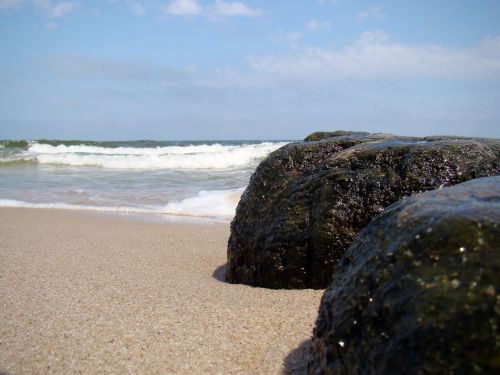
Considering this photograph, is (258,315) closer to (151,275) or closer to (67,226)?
(151,275)

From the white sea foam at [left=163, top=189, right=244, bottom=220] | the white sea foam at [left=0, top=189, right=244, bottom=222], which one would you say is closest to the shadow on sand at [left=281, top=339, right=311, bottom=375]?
the white sea foam at [left=0, top=189, right=244, bottom=222]

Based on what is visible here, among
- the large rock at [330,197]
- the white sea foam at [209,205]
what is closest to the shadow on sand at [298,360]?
Answer: the large rock at [330,197]

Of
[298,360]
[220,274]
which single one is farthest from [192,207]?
[298,360]

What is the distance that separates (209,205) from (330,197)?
5145mm

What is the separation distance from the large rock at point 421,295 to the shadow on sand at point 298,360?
33 centimetres

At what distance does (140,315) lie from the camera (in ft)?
9.04

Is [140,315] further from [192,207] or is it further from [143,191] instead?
[143,191]

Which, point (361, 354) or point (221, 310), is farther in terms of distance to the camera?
point (221, 310)

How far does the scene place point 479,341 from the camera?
114cm

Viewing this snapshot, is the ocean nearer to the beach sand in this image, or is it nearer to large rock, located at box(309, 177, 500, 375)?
the beach sand

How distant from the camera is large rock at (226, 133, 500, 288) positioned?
2.97 metres

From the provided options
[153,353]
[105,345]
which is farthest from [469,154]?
[105,345]

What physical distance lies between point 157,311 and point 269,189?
1.23m

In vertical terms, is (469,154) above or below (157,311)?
above
